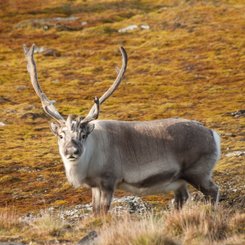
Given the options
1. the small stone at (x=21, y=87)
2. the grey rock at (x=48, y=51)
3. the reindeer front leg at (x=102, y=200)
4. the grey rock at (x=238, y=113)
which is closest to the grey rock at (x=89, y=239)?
the reindeer front leg at (x=102, y=200)

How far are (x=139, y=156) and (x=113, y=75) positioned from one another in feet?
123

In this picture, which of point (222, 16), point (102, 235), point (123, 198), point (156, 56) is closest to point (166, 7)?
point (222, 16)

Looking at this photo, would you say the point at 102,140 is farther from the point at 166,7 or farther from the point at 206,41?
the point at 166,7

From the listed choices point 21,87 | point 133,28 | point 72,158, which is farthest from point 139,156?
point 133,28

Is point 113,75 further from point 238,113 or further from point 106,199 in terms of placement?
point 106,199

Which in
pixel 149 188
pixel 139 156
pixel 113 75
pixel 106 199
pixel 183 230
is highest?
pixel 183 230

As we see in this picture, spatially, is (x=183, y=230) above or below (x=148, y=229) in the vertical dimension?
below

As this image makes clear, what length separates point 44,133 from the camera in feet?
112

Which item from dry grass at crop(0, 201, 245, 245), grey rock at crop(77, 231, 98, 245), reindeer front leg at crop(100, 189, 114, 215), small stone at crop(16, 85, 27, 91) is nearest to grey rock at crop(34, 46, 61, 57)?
small stone at crop(16, 85, 27, 91)

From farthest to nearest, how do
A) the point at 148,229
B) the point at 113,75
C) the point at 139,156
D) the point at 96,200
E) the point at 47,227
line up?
the point at 113,75
the point at 139,156
the point at 96,200
the point at 47,227
the point at 148,229

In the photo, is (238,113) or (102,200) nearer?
(102,200)

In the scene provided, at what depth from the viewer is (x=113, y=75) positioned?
2035 inches

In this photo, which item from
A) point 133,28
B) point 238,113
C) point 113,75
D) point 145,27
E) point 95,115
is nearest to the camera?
point 95,115

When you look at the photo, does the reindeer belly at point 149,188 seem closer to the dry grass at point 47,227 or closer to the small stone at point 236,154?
the dry grass at point 47,227
